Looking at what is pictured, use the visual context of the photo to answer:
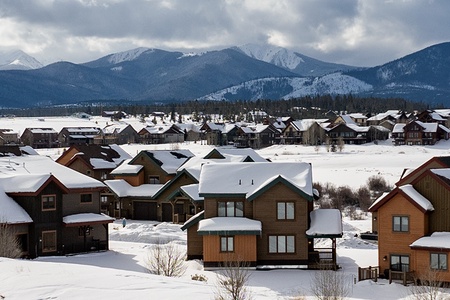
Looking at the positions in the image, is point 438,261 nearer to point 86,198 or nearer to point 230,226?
point 230,226

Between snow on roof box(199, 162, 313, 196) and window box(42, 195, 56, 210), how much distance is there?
872 centimetres

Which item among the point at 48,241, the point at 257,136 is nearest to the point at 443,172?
the point at 48,241

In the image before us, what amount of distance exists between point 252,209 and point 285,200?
6.16ft

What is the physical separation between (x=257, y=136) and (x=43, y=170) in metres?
118

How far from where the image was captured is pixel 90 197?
40.1 meters

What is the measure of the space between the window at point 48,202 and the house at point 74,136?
137m

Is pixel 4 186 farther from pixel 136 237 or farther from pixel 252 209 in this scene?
pixel 252 209

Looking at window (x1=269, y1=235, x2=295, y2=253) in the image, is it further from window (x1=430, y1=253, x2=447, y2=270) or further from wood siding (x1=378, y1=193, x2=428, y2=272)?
window (x1=430, y1=253, x2=447, y2=270)

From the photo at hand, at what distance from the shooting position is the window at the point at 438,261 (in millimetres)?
29844

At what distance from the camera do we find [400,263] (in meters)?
31.8

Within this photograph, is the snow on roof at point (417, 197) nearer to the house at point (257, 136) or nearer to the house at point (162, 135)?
the house at point (257, 136)

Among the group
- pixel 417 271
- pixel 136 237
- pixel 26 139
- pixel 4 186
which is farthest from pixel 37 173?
pixel 26 139

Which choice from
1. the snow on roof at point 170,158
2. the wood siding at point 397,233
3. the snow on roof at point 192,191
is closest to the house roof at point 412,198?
the wood siding at point 397,233

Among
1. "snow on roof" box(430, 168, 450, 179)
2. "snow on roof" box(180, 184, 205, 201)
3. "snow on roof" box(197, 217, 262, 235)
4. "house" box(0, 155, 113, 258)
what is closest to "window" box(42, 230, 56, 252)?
"house" box(0, 155, 113, 258)
